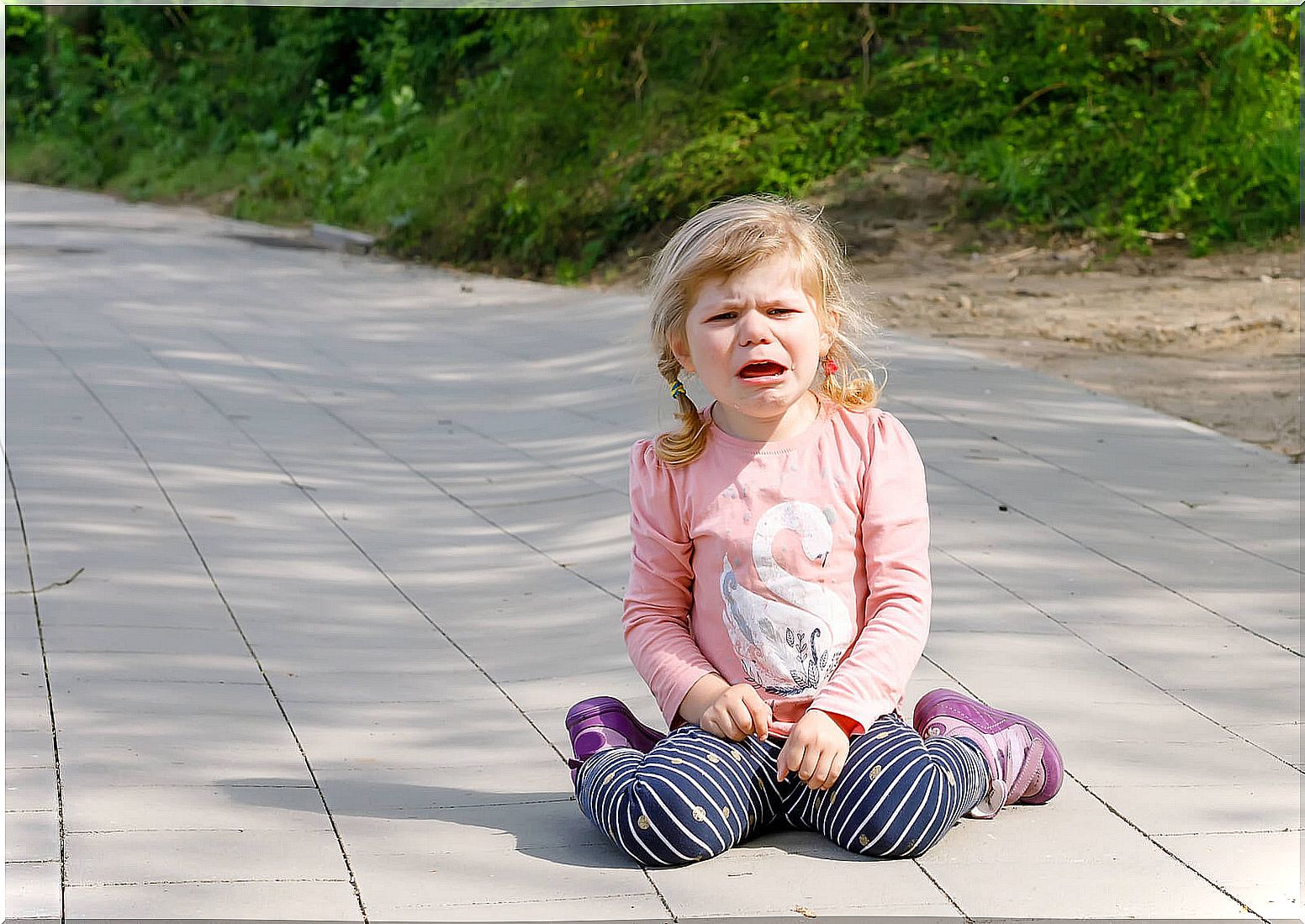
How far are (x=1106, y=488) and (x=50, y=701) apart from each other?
383 centimetres

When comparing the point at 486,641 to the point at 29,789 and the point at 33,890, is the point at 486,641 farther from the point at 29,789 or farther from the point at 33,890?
the point at 33,890

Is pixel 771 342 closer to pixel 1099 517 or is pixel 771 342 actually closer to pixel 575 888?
pixel 575 888

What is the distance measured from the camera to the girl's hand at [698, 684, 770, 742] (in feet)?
9.30

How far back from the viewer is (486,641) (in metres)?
4.60

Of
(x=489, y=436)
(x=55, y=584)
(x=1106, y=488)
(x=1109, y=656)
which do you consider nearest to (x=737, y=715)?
(x=1109, y=656)

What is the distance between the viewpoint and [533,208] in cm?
1526

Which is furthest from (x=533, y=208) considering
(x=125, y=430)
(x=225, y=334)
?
(x=125, y=430)

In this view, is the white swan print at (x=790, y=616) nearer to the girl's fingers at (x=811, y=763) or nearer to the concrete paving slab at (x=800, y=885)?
the girl's fingers at (x=811, y=763)

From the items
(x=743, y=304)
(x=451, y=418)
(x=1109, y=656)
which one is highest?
(x=743, y=304)

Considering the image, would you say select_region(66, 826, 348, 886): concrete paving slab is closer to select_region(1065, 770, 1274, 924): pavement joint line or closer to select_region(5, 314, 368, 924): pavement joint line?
select_region(5, 314, 368, 924): pavement joint line

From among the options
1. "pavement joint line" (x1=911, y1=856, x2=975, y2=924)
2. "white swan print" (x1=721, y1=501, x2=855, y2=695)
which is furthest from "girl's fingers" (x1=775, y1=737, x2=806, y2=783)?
"pavement joint line" (x1=911, y1=856, x2=975, y2=924)

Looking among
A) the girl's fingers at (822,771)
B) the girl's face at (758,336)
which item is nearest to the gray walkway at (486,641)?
Result: the girl's fingers at (822,771)

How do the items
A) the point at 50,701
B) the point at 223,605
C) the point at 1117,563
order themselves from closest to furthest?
the point at 50,701 < the point at 223,605 < the point at 1117,563

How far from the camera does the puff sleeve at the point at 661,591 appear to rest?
2.93 m
